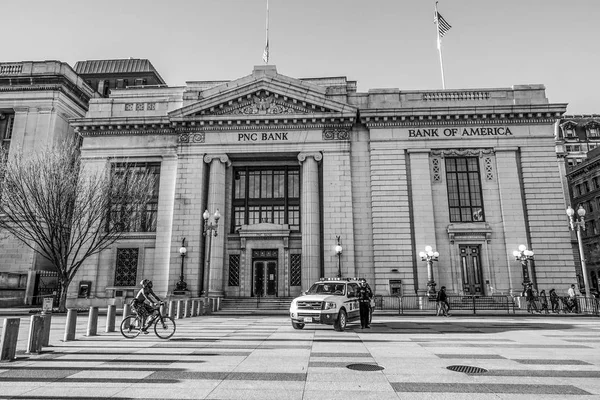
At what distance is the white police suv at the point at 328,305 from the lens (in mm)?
15391

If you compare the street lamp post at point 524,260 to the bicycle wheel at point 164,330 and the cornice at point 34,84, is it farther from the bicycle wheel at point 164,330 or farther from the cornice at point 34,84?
the cornice at point 34,84

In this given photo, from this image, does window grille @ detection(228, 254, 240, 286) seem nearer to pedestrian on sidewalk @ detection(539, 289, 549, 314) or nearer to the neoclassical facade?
the neoclassical facade

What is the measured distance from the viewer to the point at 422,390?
6.64m

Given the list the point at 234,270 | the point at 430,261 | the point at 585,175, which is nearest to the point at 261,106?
the point at 234,270

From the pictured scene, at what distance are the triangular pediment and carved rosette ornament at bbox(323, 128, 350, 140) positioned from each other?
1.34m

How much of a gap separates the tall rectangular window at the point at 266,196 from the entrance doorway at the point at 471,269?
13.3 metres

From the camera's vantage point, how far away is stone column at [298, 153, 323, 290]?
Result: 101 feet

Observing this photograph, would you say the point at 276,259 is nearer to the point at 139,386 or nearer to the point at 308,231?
the point at 308,231

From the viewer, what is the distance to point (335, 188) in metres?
32.4

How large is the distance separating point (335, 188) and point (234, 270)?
35.0ft

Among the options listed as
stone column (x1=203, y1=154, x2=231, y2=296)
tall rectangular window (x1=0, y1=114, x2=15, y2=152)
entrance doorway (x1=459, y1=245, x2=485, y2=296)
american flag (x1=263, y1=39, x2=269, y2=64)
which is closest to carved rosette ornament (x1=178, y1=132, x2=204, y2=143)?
stone column (x1=203, y1=154, x2=231, y2=296)

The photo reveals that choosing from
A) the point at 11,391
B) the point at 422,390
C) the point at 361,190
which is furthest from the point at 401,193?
the point at 11,391

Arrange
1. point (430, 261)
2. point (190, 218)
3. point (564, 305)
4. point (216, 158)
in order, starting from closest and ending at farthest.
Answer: point (564, 305)
point (430, 261)
point (190, 218)
point (216, 158)

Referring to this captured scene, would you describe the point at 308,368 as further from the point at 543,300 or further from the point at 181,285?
the point at 543,300
